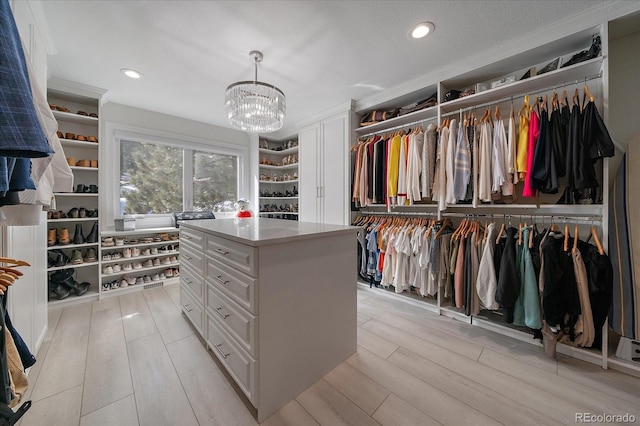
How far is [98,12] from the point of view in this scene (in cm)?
163

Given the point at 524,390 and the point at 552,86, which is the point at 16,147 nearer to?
the point at 524,390

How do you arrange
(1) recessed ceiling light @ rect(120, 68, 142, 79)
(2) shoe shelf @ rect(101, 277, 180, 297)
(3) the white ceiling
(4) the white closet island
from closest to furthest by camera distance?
1. (4) the white closet island
2. (3) the white ceiling
3. (1) recessed ceiling light @ rect(120, 68, 142, 79)
4. (2) shoe shelf @ rect(101, 277, 180, 297)

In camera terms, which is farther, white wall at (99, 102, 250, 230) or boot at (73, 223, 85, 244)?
white wall at (99, 102, 250, 230)

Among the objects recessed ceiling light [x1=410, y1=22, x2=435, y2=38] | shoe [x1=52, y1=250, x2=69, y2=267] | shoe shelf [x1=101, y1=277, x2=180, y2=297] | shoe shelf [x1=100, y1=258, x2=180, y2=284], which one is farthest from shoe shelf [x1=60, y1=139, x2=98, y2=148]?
recessed ceiling light [x1=410, y1=22, x2=435, y2=38]

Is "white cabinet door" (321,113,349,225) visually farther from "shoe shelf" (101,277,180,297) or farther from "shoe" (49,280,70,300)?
"shoe" (49,280,70,300)

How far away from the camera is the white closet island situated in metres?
1.20

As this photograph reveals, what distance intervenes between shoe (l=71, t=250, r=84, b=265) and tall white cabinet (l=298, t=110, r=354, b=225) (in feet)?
8.78

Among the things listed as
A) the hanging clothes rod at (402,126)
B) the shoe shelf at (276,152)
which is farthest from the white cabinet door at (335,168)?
the shoe shelf at (276,152)

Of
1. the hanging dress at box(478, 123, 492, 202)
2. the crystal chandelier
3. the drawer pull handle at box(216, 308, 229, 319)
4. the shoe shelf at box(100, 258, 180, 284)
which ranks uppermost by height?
the crystal chandelier

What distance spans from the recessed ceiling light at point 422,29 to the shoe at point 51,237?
397 cm

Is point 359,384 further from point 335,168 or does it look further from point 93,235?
point 93,235

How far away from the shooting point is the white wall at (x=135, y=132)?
303 cm

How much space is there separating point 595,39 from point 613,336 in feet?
7.15

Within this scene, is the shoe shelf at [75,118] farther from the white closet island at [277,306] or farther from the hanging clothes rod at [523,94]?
the hanging clothes rod at [523,94]
